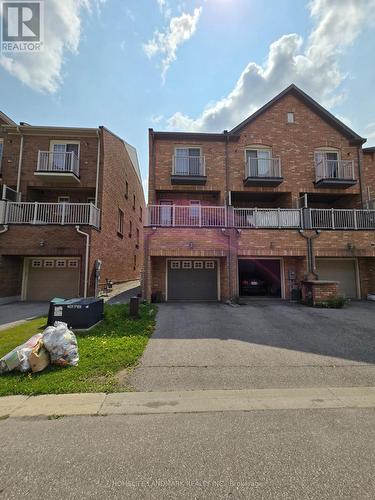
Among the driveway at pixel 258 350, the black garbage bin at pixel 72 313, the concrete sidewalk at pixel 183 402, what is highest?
the black garbage bin at pixel 72 313

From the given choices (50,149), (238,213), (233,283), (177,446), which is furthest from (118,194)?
(177,446)

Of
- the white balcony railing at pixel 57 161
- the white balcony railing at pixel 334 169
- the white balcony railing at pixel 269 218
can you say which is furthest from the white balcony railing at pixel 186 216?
the white balcony railing at pixel 334 169

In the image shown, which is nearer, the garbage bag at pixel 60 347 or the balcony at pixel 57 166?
the garbage bag at pixel 60 347

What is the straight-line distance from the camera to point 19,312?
31.5ft

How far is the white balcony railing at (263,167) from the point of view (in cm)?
1391

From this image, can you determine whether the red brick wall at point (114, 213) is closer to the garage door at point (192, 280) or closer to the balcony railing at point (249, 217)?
the balcony railing at point (249, 217)

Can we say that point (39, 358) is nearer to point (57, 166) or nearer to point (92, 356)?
point (92, 356)

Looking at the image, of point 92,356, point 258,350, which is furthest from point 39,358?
point 258,350

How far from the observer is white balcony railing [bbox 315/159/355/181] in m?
14.2

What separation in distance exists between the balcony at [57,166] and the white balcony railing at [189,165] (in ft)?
18.8

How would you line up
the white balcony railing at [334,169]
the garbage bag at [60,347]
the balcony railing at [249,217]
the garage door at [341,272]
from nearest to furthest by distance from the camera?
1. the garbage bag at [60,347]
2. the balcony railing at [249,217]
3. the garage door at [341,272]
4. the white balcony railing at [334,169]

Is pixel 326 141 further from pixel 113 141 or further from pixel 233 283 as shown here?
pixel 113 141

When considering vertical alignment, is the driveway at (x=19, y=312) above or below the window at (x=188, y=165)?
below

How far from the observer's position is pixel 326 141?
14742 mm
